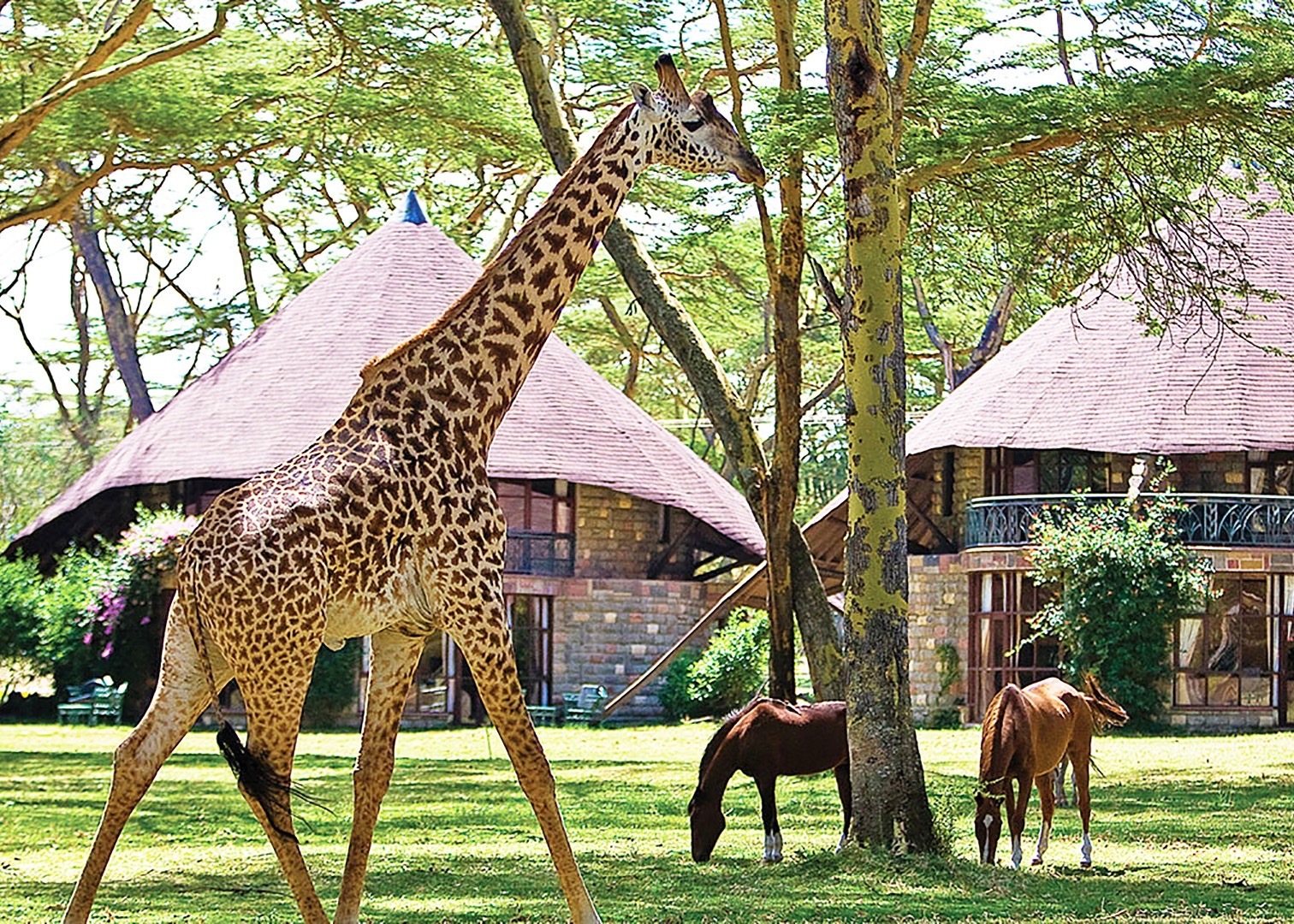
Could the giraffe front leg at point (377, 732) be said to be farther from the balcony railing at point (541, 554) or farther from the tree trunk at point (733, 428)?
the balcony railing at point (541, 554)

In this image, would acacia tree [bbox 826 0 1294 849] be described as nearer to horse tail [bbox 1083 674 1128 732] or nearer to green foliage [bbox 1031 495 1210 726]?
horse tail [bbox 1083 674 1128 732]

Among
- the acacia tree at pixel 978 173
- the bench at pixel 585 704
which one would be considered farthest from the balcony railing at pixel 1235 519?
the acacia tree at pixel 978 173

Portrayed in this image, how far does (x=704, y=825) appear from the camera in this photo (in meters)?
10.9

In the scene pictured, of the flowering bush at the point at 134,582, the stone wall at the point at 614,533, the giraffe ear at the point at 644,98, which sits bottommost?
the flowering bush at the point at 134,582

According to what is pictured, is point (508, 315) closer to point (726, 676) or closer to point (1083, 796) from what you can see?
point (1083, 796)

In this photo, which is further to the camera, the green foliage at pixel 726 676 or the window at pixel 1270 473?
the green foliage at pixel 726 676

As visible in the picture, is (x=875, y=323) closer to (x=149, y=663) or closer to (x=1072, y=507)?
(x=1072, y=507)

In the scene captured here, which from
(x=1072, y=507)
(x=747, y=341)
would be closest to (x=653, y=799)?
(x=1072, y=507)

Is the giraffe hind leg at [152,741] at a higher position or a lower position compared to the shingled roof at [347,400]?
lower

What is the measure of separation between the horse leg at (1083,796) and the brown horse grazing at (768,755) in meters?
1.29

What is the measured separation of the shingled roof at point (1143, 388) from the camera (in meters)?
28.2

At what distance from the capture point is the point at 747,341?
43.5 metres

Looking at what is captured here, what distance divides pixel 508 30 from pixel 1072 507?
15.7 meters

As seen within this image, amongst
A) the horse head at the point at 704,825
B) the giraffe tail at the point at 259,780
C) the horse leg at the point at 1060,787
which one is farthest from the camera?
the horse leg at the point at 1060,787
